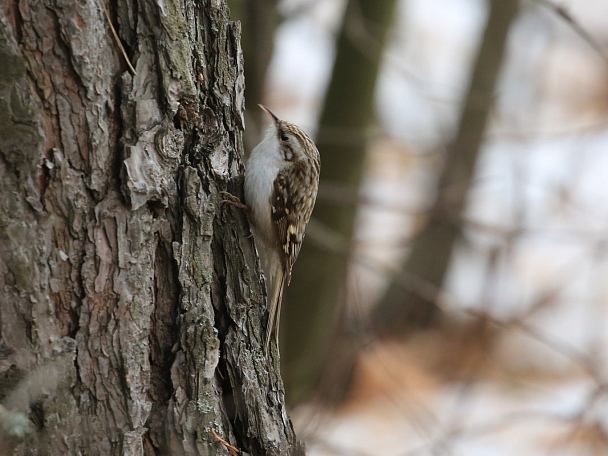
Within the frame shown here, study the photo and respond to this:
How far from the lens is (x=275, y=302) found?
2445 millimetres

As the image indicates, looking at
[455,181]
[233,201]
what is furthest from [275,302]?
[455,181]

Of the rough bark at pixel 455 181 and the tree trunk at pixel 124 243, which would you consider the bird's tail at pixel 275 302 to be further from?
the rough bark at pixel 455 181

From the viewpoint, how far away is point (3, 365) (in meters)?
1.62

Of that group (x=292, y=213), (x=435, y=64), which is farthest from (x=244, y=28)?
(x=435, y=64)

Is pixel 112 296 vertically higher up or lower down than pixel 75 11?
lower down

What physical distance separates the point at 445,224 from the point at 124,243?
114 inches

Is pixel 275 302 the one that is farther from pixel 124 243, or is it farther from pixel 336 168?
pixel 336 168

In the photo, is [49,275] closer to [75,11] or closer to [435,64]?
[75,11]

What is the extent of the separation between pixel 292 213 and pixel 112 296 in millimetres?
1254

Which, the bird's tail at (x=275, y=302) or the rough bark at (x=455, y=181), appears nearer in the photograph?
the bird's tail at (x=275, y=302)

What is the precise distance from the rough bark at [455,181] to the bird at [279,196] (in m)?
2.19

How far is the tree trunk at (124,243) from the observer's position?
5.33ft

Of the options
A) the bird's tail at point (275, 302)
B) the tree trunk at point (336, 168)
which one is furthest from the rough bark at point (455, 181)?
the bird's tail at point (275, 302)

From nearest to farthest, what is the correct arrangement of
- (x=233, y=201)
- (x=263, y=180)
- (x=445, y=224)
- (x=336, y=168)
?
(x=233, y=201)
(x=263, y=180)
(x=445, y=224)
(x=336, y=168)
